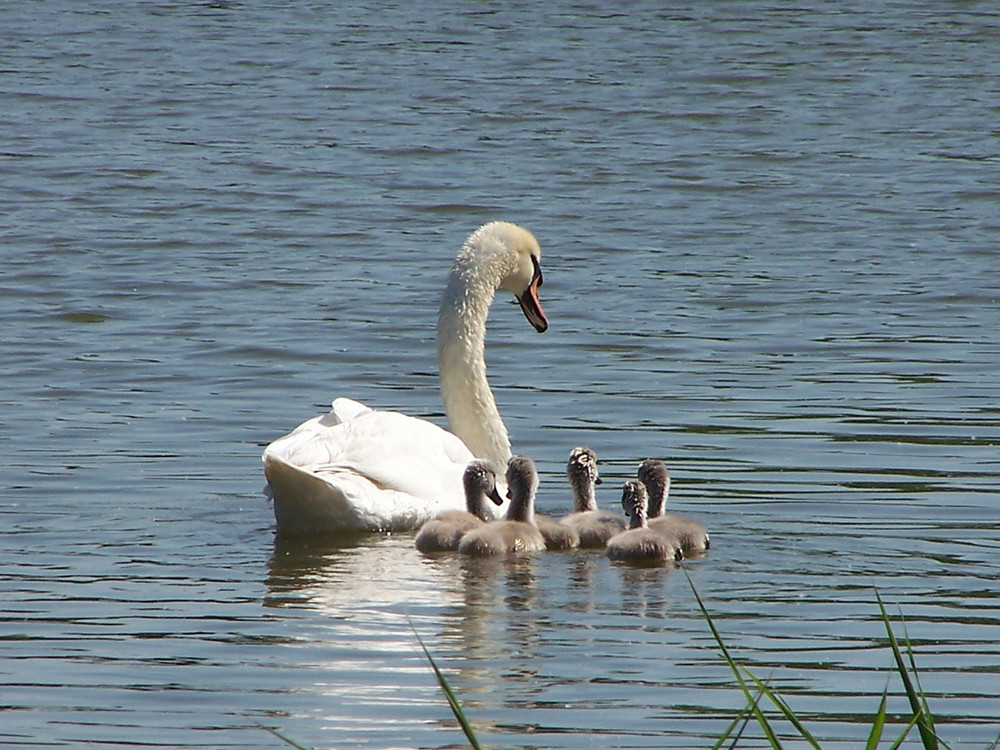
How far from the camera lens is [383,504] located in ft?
28.0

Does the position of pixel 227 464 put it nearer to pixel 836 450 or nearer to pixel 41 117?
pixel 836 450

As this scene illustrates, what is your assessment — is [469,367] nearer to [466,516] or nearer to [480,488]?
[480,488]

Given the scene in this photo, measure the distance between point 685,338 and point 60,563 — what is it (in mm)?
5989

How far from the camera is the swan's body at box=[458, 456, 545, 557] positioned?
8.12 meters

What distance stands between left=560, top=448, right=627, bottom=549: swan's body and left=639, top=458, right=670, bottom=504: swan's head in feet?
0.59

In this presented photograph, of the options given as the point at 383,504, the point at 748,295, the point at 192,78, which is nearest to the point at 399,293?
the point at 748,295

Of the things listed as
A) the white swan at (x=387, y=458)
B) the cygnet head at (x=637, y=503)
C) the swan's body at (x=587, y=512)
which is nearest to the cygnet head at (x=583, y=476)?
the swan's body at (x=587, y=512)

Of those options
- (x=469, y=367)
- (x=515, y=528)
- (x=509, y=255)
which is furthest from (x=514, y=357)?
(x=515, y=528)

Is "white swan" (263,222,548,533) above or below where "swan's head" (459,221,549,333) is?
below

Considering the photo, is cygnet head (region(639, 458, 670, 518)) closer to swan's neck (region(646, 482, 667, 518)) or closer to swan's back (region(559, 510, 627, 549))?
swan's neck (region(646, 482, 667, 518))

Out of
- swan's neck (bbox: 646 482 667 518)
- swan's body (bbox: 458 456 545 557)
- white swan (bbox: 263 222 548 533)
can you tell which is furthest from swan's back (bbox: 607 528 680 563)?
white swan (bbox: 263 222 548 533)

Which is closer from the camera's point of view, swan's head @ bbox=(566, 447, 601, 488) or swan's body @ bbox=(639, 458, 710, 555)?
swan's body @ bbox=(639, 458, 710, 555)

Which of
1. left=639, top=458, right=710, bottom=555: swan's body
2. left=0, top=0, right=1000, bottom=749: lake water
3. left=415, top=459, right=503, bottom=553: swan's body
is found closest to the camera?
left=0, top=0, right=1000, bottom=749: lake water

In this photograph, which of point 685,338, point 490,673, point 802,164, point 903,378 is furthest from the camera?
point 802,164
